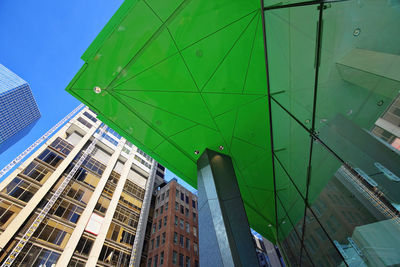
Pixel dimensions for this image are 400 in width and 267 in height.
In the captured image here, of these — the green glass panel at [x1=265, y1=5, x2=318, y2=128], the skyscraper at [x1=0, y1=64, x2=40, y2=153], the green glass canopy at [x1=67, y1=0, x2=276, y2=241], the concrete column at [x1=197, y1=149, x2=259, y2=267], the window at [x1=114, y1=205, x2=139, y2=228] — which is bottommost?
the concrete column at [x1=197, y1=149, x2=259, y2=267]

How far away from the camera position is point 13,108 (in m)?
143

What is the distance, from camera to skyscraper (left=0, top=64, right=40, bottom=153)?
132625mm

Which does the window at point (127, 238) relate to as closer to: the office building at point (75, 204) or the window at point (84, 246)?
the office building at point (75, 204)

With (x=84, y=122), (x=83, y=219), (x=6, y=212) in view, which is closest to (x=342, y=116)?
(x=6, y=212)

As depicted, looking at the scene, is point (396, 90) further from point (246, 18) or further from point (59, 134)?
point (59, 134)

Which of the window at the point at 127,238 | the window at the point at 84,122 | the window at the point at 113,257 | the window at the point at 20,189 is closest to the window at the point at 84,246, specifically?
the window at the point at 113,257

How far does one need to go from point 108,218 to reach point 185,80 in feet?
99.6

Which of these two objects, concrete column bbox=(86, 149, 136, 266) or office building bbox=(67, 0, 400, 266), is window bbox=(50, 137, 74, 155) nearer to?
concrete column bbox=(86, 149, 136, 266)

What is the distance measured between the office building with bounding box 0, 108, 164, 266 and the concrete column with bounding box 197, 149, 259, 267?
2415 centimetres

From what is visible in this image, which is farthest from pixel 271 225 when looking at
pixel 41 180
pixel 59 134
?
pixel 59 134

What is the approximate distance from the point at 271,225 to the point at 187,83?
28.4 feet

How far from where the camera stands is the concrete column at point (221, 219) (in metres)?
4.48

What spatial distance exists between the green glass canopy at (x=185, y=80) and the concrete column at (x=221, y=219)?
975 millimetres

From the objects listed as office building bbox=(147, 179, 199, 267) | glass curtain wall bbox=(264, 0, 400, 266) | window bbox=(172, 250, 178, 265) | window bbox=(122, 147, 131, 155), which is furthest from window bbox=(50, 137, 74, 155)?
glass curtain wall bbox=(264, 0, 400, 266)
